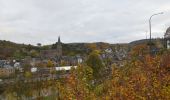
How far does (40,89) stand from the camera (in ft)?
184

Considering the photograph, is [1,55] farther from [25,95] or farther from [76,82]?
[76,82]

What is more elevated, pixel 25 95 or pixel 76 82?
pixel 76 82

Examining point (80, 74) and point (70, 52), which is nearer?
point (80, 74)

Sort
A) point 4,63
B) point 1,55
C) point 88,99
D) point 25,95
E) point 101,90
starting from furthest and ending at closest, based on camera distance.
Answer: point 1,55
point 4,63
point 25,95
point 101,90
point 88,99

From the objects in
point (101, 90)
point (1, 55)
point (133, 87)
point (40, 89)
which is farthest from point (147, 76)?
point (1, 55)

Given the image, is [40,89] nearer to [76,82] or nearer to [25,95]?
[25,95]

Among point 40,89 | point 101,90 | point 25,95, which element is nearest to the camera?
point 101,90

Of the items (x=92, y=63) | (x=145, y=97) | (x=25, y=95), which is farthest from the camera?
(x=92, y=63)

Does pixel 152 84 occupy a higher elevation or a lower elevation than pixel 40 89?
higher

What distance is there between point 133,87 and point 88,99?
2845mm

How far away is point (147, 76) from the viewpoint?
678 inches

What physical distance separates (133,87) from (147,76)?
43.0 inches

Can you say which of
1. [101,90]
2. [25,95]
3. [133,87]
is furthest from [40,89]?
[133,87]

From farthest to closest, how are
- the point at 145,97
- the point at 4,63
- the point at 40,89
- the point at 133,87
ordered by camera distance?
the point at 4,63 < the point at 40,89 < the point at 133,87 < the point at 145,97
